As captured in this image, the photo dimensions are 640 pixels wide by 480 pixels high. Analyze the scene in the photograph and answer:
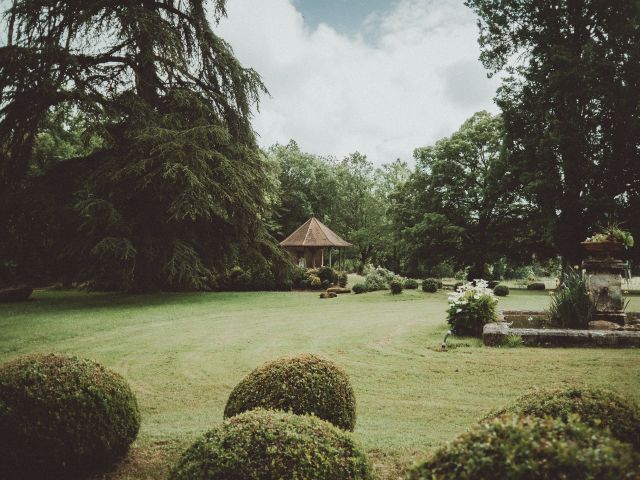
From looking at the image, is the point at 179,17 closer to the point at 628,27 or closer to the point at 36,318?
the point at 36,318

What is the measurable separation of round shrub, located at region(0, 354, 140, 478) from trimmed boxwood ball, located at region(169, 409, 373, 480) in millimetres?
1734

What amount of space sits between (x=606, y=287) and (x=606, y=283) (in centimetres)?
9

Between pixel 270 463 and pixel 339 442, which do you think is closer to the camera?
pixel 270 463

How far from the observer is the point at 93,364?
13.2 ft

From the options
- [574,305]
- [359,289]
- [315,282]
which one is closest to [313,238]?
[315,282]

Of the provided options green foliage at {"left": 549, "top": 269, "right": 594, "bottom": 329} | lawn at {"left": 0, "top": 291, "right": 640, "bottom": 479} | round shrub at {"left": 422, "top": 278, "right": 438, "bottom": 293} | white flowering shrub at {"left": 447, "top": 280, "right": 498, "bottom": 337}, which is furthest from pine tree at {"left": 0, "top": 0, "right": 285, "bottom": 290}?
green foliage at {"left": 549, "top": 269, "right": 594, "bottom": 329}

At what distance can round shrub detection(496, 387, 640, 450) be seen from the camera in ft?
8.00

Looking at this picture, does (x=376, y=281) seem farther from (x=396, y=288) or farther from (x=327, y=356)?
(x=327, y=356)

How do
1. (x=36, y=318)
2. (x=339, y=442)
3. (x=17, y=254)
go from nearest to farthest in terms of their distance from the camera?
(x=339, y=442)
(x=36, y=318)
(x=17, y=254)

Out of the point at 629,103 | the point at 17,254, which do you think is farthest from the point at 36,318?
the point at 629,103

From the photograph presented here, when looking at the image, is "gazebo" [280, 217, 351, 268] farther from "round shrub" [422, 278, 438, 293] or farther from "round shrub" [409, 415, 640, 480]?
"round shrub" [409, 415, 640, 480]

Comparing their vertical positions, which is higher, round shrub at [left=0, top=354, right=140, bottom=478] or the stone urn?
the stone urn

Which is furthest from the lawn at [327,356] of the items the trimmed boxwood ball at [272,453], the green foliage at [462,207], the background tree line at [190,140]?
the green foliage at [462,207]

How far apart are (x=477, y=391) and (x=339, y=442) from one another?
477cm
